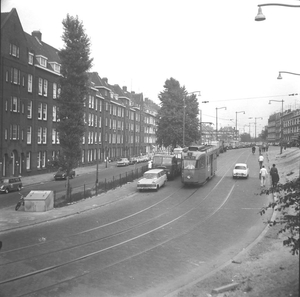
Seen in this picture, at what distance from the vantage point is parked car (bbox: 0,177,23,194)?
104ft

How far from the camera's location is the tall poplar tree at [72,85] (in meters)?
27.7

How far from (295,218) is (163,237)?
25.2 feet

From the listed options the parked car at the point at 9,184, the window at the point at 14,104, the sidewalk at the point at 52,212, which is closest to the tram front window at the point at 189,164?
the sidewalk at the point at 52,212

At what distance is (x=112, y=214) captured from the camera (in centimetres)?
1998

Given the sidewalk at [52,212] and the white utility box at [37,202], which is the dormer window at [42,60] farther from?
the white utility box at [37,202]

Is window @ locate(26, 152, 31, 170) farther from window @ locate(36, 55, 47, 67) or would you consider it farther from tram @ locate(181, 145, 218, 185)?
tram @ locate(181, 145, 218, 185)

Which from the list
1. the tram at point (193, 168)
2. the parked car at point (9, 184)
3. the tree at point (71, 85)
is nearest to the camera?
the tree at point (71, 85)

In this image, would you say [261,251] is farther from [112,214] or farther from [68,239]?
[112,214]

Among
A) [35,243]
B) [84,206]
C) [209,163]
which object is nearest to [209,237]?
[35,243]

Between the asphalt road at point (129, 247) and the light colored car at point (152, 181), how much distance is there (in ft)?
16.1

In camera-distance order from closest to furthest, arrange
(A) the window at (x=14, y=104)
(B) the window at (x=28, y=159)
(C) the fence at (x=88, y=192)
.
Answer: (C) the fence at (x=88, y=192) < (A) the window at (x=14, y=104) < (B) the window at (x=28, y=159)

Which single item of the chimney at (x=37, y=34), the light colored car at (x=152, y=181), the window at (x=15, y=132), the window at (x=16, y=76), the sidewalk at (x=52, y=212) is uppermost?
the chimney at (x=37, y=34)

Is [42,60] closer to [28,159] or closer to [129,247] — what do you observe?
[28,159]

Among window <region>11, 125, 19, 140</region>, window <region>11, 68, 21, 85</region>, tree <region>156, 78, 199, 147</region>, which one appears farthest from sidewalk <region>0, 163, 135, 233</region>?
tree <region>156, 78, 199, 147</region>
